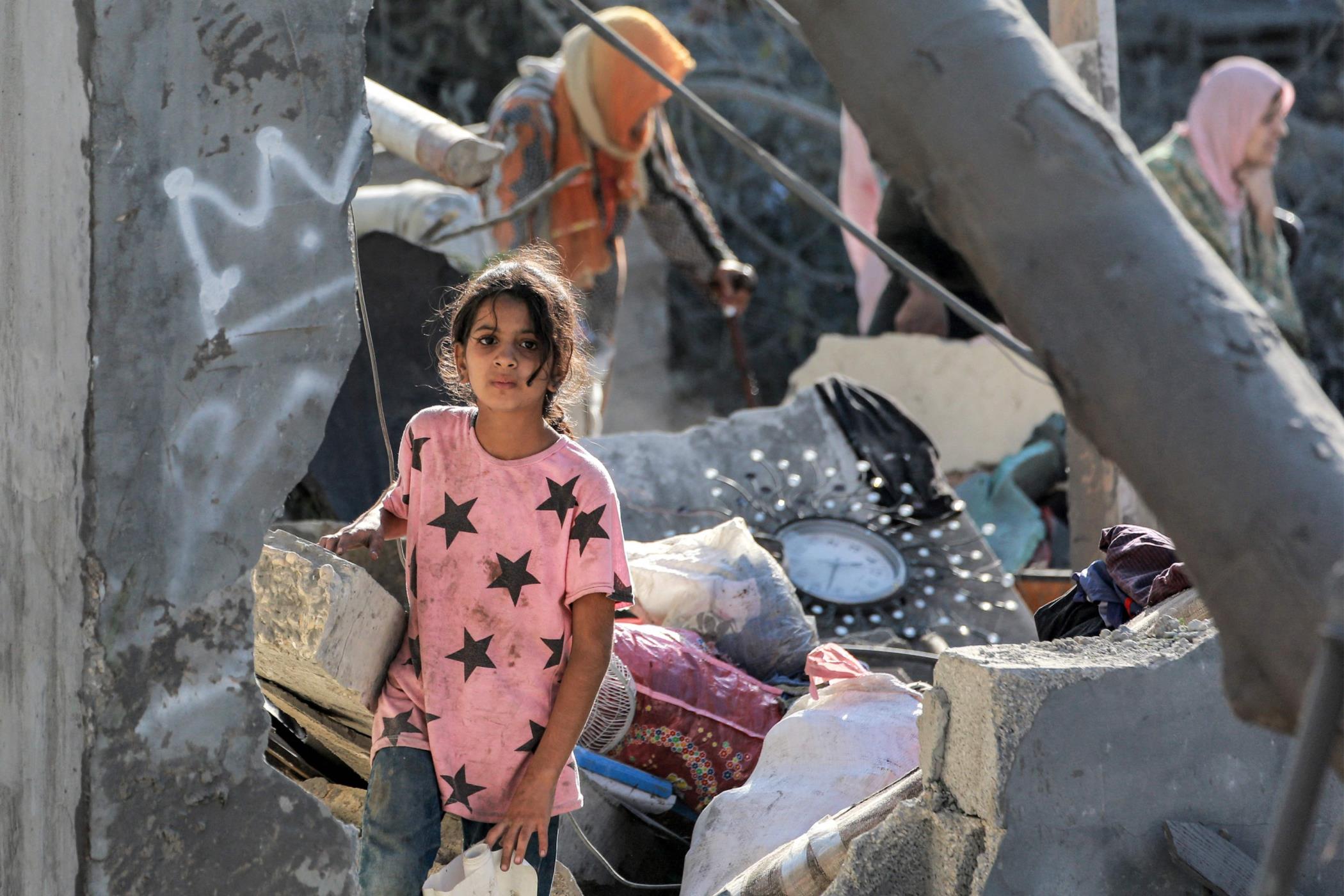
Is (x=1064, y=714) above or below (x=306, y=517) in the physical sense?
above

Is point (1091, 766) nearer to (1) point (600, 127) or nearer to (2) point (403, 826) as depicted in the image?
(2) point (403, 826)

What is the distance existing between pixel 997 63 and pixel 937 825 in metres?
1.63

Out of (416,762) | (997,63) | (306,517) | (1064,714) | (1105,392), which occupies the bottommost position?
(306,517)

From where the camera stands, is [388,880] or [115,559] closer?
[115,559]

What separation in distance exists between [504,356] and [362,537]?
0.38 meters

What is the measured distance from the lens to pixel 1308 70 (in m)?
12.1

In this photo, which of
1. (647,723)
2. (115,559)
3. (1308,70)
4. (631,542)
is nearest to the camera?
(115,559)

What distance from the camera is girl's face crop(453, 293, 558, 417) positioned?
2.42m

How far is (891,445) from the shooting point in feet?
18.9

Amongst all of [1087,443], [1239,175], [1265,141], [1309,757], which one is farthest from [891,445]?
[1309,757]

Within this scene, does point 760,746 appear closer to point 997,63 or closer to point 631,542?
point 631,542

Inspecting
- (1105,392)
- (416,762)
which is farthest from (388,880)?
(1105,392)

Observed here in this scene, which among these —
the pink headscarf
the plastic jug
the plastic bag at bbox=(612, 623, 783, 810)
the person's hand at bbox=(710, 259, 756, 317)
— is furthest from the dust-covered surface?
the pink headscarf

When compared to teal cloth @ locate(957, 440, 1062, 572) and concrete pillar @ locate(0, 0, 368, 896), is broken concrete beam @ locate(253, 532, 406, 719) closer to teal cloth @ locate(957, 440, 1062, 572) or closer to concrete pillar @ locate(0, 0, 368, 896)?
concrete pillar @ locate(0, 0, 368, 896)
